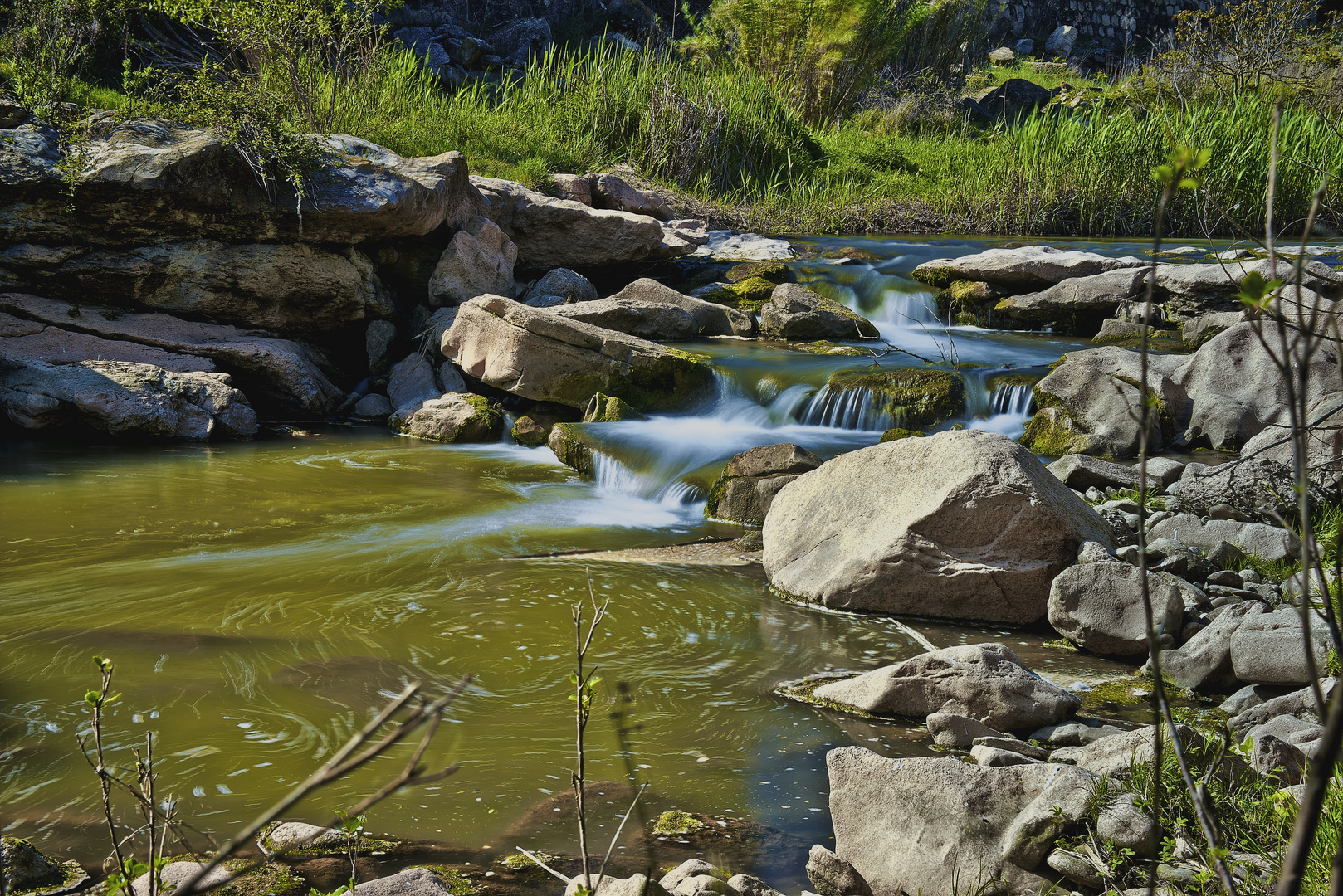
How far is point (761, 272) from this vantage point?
37.3ft

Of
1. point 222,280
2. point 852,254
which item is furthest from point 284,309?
point 852,254

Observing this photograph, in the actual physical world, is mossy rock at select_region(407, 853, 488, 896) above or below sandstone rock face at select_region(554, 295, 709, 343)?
above

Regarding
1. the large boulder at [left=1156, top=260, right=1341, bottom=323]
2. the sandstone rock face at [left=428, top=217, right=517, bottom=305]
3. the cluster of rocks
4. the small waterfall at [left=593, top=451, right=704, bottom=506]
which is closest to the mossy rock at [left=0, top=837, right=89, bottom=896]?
the small waterfall at [left=593, top=451, right=704, bottom=506]

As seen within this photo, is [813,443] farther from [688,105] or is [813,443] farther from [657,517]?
[688,105]

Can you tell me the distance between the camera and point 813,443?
6.98 metres

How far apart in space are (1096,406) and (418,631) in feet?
16.2

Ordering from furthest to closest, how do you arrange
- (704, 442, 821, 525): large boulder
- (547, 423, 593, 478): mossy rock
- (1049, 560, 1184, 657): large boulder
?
1. (547, 423, 593, 478): mossy rock
2. (704, 442, 821, 525): large boulder
3. (1049, 560, 1184, 657): large boulder

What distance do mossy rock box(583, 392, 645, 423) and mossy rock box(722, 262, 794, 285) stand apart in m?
3.90

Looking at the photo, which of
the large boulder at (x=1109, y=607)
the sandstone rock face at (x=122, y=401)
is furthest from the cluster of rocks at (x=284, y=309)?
the large boulder at (x=1109, y=607)

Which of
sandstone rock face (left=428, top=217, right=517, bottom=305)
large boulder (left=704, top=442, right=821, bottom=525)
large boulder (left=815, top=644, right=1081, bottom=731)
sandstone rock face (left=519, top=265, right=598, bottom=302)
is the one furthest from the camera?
sandstone rock face (left=519, top=265, right=598, bottom=302)

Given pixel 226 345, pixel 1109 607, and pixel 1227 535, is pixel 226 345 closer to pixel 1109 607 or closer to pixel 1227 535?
pixel 1109 607

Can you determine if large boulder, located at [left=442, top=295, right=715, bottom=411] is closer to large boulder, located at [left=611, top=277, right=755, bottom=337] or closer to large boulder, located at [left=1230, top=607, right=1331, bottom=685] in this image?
large boulder, located at [left=611, top=277, right=755, bottom=337]

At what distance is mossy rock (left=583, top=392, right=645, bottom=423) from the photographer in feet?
25.4

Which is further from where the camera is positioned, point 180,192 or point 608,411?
point 180,192
